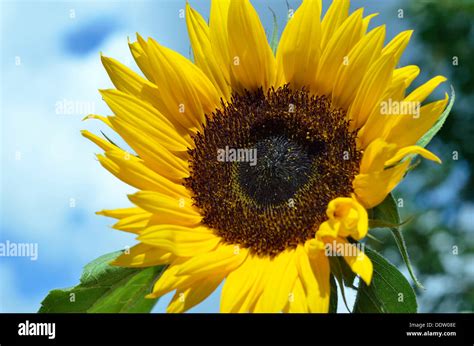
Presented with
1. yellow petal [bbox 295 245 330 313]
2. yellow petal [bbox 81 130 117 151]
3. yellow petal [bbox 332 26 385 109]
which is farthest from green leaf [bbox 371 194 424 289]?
yellow petal [bbox 81 130 117 151]

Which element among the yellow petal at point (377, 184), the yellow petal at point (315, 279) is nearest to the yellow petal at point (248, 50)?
the yellow petal at point (377, 184)

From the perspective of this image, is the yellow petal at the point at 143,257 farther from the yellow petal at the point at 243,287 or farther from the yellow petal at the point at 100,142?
the yellow petal at the point at 100,142

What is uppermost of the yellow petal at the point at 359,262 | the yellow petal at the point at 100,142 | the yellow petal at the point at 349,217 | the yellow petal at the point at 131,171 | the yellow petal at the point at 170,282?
the yellow petal at the point at 100,142

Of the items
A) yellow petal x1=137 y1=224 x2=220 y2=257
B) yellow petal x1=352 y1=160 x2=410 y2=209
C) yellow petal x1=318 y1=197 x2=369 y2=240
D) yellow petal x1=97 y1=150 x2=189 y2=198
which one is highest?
yellow petal x1=97 y1=150 x2=189 y2=198

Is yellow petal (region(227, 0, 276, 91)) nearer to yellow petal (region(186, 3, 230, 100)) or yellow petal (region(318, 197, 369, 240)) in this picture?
yellow petal (region(186, 3, 230, 100))

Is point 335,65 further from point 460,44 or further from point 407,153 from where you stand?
point 460,44

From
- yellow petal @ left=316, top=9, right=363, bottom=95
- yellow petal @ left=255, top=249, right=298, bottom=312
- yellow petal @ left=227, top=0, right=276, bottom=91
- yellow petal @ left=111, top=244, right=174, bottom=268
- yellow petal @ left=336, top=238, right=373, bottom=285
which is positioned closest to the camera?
yellow petal @ left=336, top=238, right=373, bottom=285
